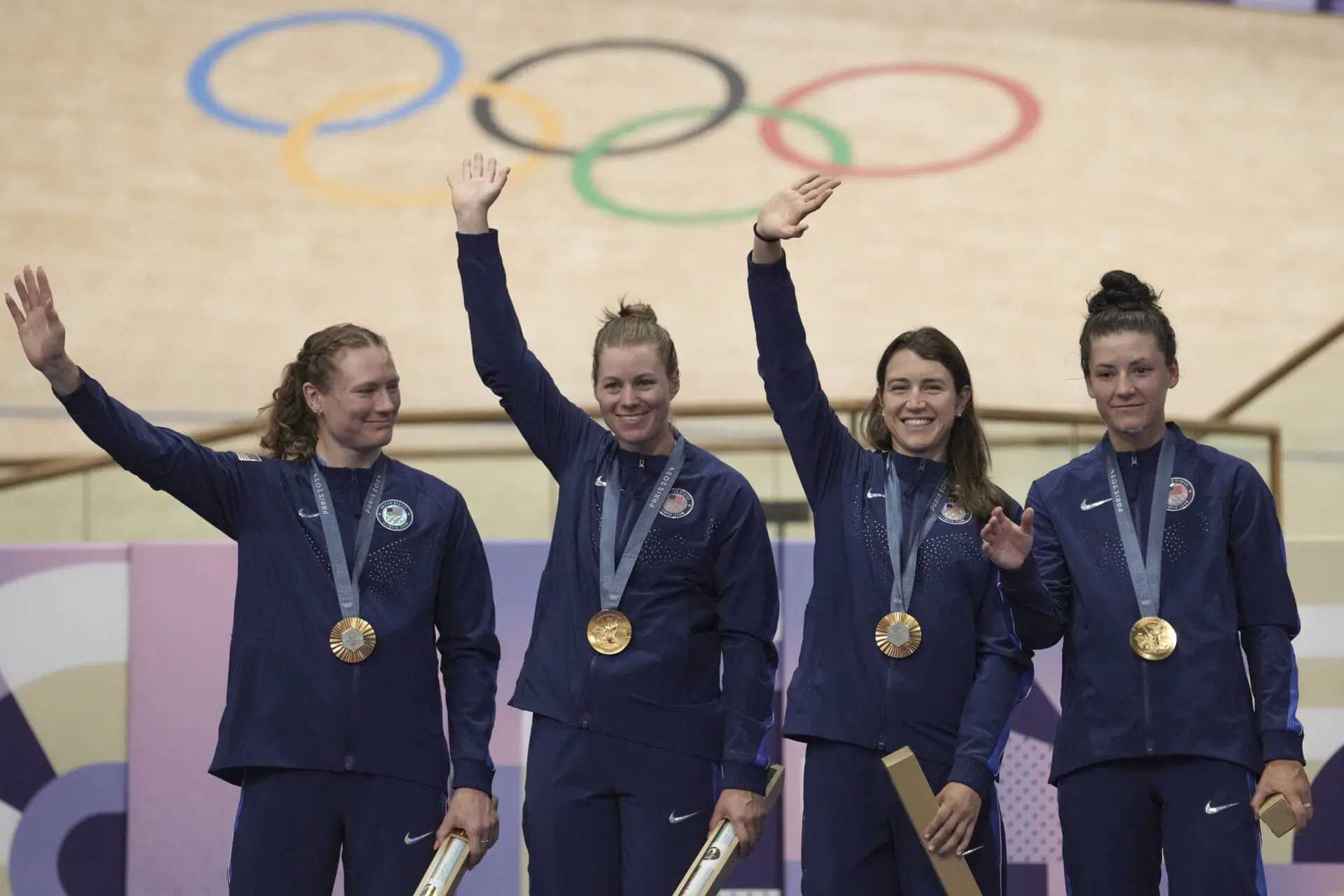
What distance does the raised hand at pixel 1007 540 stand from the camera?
2.99 m

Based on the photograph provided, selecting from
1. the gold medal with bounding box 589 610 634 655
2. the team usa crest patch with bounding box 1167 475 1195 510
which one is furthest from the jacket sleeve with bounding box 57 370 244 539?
the team usa crest patch with bounding box 1167 475 1195 510

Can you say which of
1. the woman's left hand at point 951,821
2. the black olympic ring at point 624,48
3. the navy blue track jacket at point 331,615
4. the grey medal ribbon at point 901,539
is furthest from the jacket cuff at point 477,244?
the black olympic ring at point 624,48

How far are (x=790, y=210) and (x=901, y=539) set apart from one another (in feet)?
2.20

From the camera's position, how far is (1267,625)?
325 centimetres

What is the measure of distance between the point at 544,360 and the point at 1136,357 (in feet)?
22.9

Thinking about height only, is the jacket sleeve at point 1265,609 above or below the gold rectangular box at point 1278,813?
above

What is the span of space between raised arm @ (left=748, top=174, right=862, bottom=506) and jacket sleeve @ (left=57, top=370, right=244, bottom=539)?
109cm

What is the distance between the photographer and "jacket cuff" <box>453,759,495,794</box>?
327cm

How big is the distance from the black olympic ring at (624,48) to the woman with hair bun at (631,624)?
29.8 ft

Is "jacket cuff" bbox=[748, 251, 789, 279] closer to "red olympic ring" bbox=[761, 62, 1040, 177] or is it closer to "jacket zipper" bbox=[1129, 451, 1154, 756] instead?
"jacket zipper" bbox=[1129, 451, 1154, 756]

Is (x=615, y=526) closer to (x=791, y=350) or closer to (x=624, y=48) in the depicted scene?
(x=791, y=350)

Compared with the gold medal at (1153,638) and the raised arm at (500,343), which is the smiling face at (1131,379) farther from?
the raised arm at (500,343)

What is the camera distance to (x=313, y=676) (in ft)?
10.5

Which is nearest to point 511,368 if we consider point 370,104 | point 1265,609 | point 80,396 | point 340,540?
point 340,540
